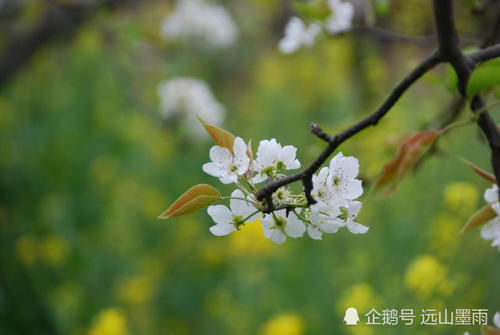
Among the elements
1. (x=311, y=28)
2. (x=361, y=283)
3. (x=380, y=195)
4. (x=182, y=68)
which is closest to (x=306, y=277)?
(x=361, y=283)

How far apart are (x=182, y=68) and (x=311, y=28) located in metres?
1.91

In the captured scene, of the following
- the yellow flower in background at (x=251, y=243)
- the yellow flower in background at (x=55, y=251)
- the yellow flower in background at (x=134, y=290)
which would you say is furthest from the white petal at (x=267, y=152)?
the yellow flower in background at (x=55, y=251)

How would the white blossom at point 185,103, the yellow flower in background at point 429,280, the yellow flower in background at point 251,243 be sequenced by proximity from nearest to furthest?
the yellow flower in background at point 429,280
the yellow flower in background at point 251,243
the white blossom at point 185,103

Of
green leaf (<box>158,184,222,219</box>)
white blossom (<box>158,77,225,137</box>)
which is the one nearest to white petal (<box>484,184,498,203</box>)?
green leaf (<box>158,184,222,219</box>)

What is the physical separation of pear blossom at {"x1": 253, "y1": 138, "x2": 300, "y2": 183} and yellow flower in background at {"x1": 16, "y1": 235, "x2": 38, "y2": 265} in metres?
1.38

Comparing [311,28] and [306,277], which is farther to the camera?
[306,277]

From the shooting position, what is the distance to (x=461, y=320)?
0.73m

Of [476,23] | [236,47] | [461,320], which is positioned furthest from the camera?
[236,47]

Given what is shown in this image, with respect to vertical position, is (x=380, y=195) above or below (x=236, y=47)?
below

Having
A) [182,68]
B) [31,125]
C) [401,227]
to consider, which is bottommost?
[401,227]

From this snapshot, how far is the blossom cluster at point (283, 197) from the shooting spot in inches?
14.0

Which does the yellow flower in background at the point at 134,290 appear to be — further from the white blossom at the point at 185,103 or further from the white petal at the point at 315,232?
the white petal at the point at 315,232

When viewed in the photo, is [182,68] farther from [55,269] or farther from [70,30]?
[55,269]

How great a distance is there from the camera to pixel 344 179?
0.36 meters
